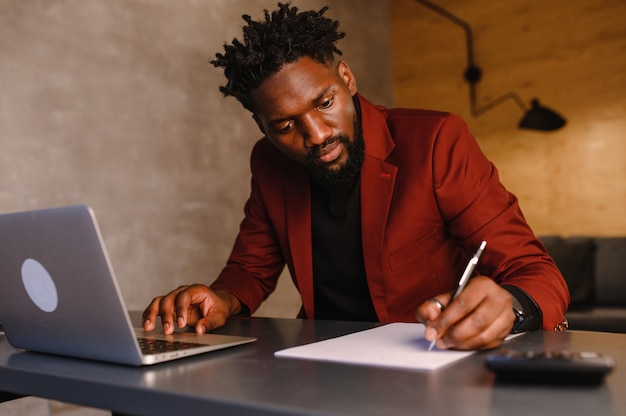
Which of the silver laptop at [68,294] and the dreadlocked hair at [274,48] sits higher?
the dreadlocked hair at [274,48]

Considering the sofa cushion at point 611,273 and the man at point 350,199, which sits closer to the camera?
the man at point 350,199

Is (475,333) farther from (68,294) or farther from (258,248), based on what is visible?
(258,248)

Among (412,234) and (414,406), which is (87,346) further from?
(412,234)

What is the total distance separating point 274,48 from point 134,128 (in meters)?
1.44

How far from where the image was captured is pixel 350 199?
1.79 metres

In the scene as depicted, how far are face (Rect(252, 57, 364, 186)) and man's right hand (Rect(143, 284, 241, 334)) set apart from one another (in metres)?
0.43

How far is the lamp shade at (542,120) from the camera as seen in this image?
418cm

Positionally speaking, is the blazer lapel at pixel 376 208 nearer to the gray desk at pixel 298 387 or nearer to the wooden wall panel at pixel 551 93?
the gray desk at pixel 298 387

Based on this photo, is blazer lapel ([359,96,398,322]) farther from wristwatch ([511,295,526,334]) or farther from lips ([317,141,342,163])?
wristwatch ([511,295,526,334])

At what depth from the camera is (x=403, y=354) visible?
36.9 inches

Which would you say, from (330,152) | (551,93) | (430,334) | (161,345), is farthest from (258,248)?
(551,93)

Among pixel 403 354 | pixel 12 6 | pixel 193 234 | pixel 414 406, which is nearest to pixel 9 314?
pixel 403 354

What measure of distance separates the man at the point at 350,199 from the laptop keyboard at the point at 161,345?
7.4 inches

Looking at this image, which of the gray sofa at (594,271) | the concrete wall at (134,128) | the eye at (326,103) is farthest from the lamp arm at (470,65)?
the eye at (326,103)
